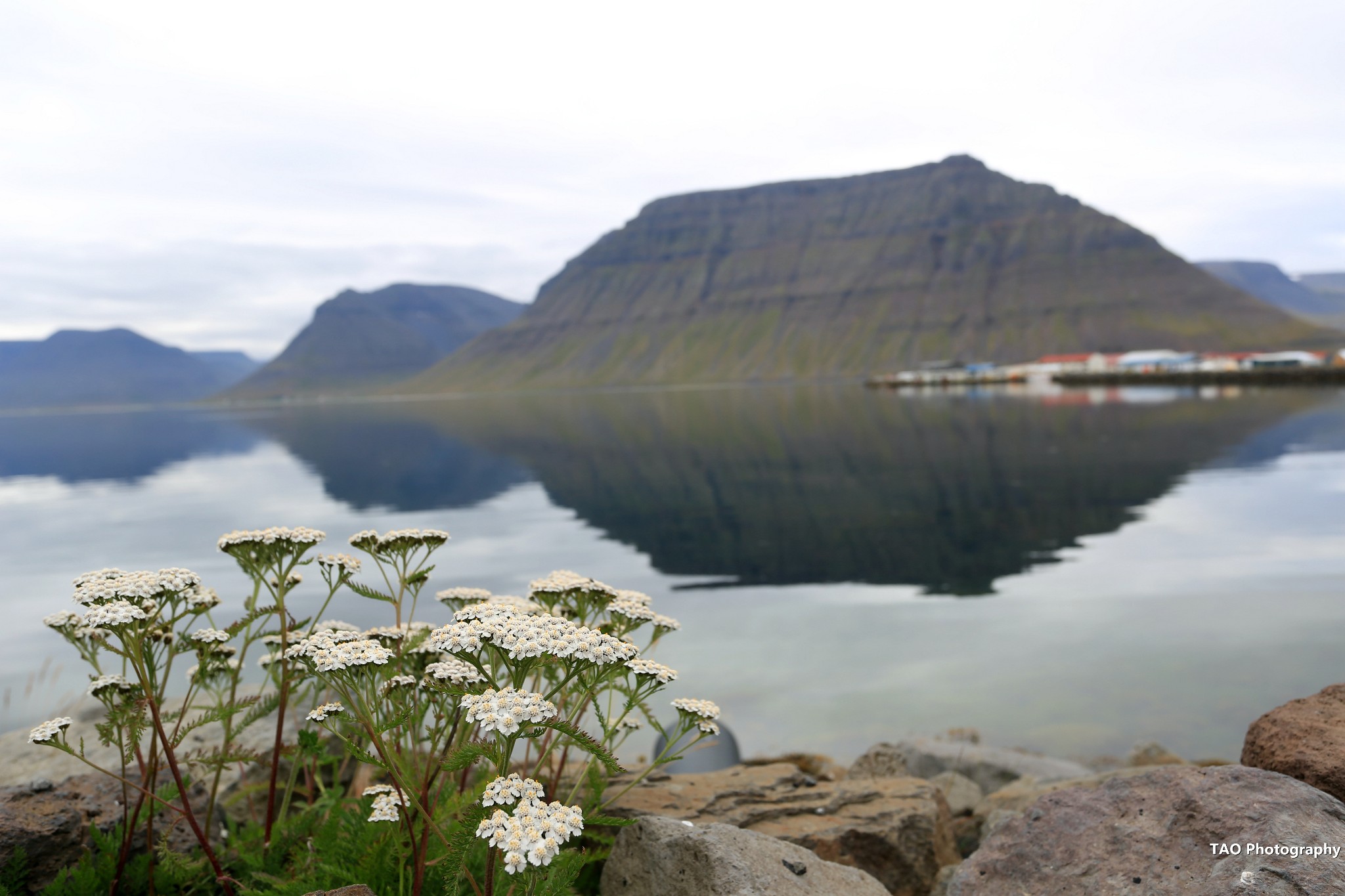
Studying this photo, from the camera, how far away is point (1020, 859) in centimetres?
569

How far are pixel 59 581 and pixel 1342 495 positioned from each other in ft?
151

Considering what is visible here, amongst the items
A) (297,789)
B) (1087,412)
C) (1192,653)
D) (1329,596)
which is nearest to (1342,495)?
(1329,596)

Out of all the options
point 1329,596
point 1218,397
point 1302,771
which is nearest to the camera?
point 1302,771

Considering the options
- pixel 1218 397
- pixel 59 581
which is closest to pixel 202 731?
pixel 59 581

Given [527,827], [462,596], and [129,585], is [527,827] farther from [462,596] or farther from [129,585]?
[462,596]

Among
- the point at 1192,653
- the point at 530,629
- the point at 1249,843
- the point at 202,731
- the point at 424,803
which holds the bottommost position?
the point at 1192,653

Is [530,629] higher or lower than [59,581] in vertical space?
higher

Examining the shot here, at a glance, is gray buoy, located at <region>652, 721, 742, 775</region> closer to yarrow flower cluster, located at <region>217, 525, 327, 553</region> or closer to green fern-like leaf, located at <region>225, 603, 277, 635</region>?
green fern-like leaf, located at <region>225, 603, 277, 635</region>

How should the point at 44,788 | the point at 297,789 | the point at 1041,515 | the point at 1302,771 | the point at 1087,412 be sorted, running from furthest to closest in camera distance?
the point at 1087,412 < the point at 1041,515 < the point at 297,789 < the point at 44,788 < the point at 1302,771

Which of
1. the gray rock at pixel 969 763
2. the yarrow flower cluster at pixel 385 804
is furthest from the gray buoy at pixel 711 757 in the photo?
the yarrow flower cluster at pixel 385 804

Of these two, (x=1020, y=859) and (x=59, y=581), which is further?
(x=59, y=581)

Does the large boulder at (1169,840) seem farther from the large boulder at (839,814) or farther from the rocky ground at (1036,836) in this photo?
the large boulder at (839,814)

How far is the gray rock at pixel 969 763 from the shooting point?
36.2ft

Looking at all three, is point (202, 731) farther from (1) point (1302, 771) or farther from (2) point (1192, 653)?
(2) point (1192, 653)
